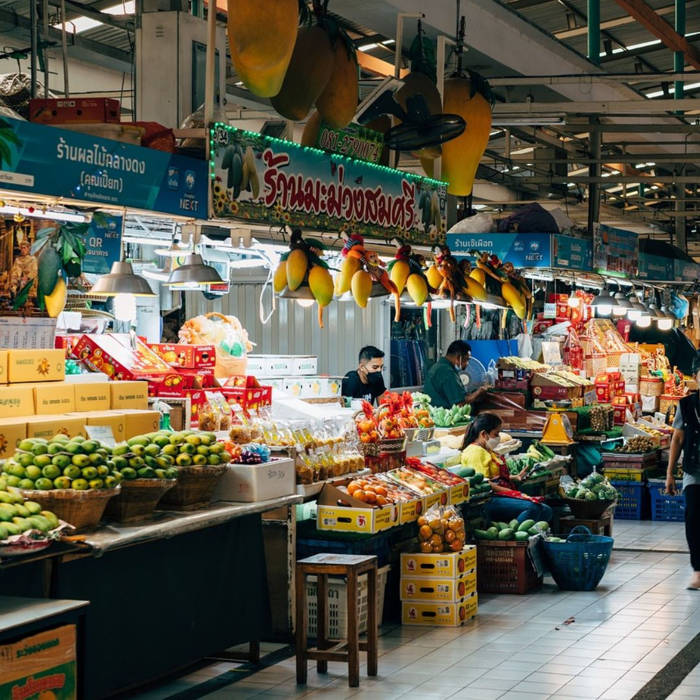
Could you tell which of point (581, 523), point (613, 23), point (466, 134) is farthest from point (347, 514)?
point (613, 23)

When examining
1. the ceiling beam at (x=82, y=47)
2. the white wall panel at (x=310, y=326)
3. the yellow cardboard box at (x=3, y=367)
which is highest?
the ceiling beam at (x=82, y=47)

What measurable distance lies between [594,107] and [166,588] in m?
7.03

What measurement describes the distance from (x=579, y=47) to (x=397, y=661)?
9410 mm

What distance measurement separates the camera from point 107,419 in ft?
21.3

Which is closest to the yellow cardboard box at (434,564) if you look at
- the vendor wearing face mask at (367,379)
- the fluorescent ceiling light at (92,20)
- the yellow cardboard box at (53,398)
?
the yellow cardboard box at (53,398)

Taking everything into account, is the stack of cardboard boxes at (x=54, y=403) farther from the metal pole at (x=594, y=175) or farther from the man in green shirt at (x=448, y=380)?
the metal pole at (x=594, y=175)

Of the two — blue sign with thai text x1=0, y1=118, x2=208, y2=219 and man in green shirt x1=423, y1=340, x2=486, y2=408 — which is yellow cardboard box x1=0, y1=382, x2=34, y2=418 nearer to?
blue sign with thai text x1=0, y1=118, x2=208, y2=219

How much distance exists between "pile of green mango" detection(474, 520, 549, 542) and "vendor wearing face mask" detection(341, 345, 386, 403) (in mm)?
3074

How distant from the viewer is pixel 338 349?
53.9ft

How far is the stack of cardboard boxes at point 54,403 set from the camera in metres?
6.06

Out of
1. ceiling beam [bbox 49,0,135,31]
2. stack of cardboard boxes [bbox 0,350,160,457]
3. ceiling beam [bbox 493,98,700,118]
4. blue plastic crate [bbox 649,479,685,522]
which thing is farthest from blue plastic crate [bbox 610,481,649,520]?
stack of cardboard boxes [bbox 0,350,160,457]

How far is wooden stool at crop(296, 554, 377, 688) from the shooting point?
20.7ft

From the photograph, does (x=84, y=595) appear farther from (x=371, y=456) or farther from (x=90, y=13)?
(x=90, y=13)

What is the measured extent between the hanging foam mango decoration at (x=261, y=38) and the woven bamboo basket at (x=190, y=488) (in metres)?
3.98
